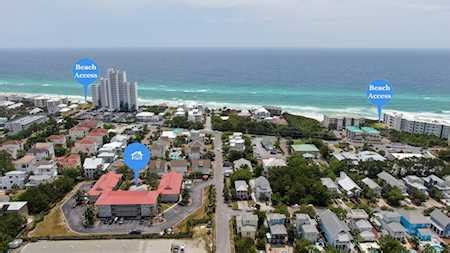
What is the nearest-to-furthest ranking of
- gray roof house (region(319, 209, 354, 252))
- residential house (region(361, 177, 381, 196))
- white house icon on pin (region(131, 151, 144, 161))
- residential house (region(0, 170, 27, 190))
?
gray roof house (region(319, 209, 354, 252)) → white house icon on pin (region(131, 151, 144, 161)) → residential house (region(361, 177, 381, 196)) → residential house (region(0, 170, 27, 190))

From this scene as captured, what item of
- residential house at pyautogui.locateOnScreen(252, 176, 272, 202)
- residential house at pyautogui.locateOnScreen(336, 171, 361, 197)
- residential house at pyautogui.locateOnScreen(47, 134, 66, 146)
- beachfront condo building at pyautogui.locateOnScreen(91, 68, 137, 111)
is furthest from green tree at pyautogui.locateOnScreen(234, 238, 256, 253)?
beachfront condo building at pyautogui.locateOnScreen(91, 68, 137, 111)

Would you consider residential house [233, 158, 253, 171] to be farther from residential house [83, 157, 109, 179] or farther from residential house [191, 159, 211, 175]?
residential house [83, 157, 109, 179]

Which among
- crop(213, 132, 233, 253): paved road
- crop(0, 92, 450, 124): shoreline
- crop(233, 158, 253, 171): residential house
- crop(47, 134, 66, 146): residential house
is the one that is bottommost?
crop(213, 132, 233, 253): paved road

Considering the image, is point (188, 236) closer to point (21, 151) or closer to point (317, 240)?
point (317, 240)

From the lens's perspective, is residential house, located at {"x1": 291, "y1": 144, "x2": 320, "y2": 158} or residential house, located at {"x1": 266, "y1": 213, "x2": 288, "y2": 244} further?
residential house, located at {"x1": 291, "y1": 144, "x2": 320, "y2": 158}

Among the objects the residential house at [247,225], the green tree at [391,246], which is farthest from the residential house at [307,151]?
the green tree at [391,246]

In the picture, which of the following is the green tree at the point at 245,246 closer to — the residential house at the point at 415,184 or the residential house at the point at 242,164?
the residential house at the point at 242,164

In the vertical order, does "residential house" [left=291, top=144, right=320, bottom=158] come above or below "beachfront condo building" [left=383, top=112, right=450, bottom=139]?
below
